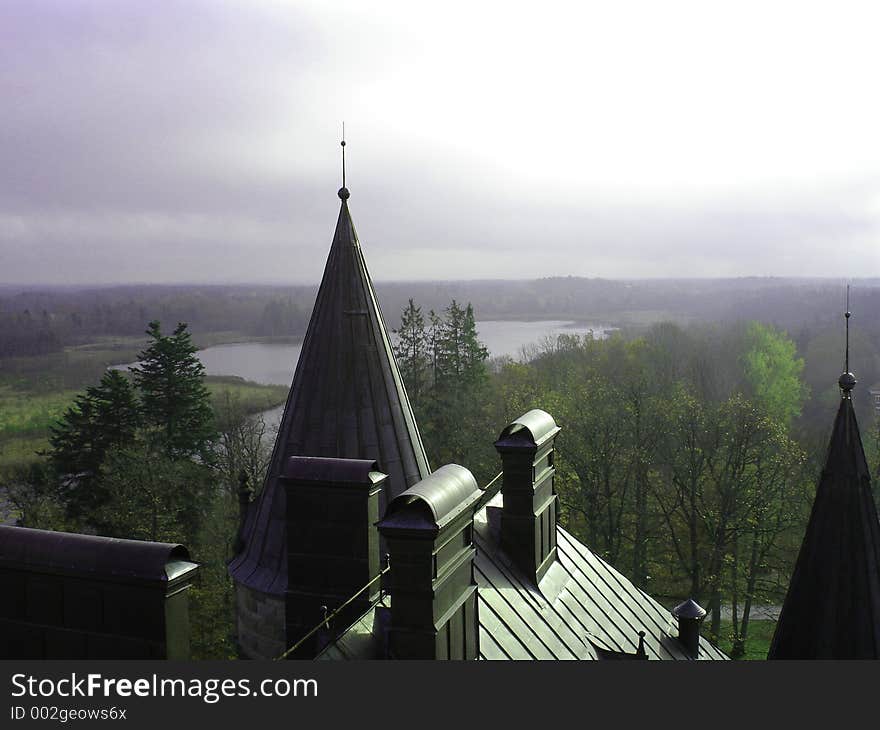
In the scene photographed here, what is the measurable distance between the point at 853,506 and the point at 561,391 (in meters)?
31.4

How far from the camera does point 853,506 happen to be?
8164 mm

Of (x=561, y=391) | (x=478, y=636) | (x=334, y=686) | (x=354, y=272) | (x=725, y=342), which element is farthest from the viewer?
(x=725, y=342)

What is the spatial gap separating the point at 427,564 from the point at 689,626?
23.8 feet

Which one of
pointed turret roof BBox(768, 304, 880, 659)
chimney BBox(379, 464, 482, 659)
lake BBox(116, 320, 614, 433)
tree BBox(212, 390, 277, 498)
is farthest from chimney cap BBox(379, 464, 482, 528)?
lake BBox(116, 320, 614, 433)

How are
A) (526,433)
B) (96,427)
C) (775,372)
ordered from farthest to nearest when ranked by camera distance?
(775,372)
(96,427)
(526,433)

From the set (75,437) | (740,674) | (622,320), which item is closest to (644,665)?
(740,674)

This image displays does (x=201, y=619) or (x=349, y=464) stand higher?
(x=349, y=464)

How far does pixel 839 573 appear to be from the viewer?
8.03 metres

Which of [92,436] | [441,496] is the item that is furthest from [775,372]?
[441,496]

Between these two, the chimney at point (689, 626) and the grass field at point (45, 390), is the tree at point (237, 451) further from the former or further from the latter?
the chimney at point (689, 626)

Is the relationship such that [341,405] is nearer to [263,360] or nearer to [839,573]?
[839,573]

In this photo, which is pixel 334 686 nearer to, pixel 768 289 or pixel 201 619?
pixel 201 619

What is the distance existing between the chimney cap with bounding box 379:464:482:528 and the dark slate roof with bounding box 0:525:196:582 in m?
1.74

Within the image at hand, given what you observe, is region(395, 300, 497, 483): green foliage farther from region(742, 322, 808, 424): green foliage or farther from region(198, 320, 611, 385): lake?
region(742, 322, 808, 424): green foliage
